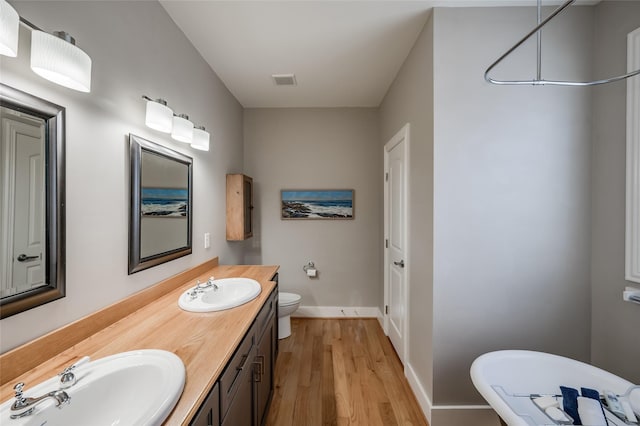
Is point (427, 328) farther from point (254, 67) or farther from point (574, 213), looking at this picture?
point (254, 67)

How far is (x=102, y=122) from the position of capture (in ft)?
3.91

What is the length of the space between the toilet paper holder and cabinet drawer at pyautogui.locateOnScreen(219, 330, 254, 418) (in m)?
1.87

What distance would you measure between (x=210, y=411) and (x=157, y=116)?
55.5 inches

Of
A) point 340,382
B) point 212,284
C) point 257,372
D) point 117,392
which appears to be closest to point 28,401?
point 117,392

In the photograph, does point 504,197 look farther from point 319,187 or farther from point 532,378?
point 319,187

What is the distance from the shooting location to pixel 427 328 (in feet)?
5.73

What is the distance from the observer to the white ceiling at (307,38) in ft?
5.41

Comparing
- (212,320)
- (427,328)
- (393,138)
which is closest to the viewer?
(212,320)

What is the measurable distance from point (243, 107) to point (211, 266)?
2.03 m

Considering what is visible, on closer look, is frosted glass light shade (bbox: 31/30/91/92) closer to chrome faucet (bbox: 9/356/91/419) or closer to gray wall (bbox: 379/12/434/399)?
chrome faucet (bbox: 9/356/91/419)

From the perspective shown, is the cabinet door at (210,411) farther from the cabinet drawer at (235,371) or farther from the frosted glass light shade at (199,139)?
the frosted glass light shade at (199,139)

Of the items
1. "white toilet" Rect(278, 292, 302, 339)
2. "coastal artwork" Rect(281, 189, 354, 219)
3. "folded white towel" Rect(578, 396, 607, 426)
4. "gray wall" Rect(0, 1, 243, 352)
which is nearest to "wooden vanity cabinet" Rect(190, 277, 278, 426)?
"gray wall" Rect(0, 1, 243, 352)

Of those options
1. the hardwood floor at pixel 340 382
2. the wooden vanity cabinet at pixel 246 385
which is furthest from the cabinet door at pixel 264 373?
the hardwood floor at pixel 340 382

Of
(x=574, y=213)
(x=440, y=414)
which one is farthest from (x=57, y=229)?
(x=574, y=213)
